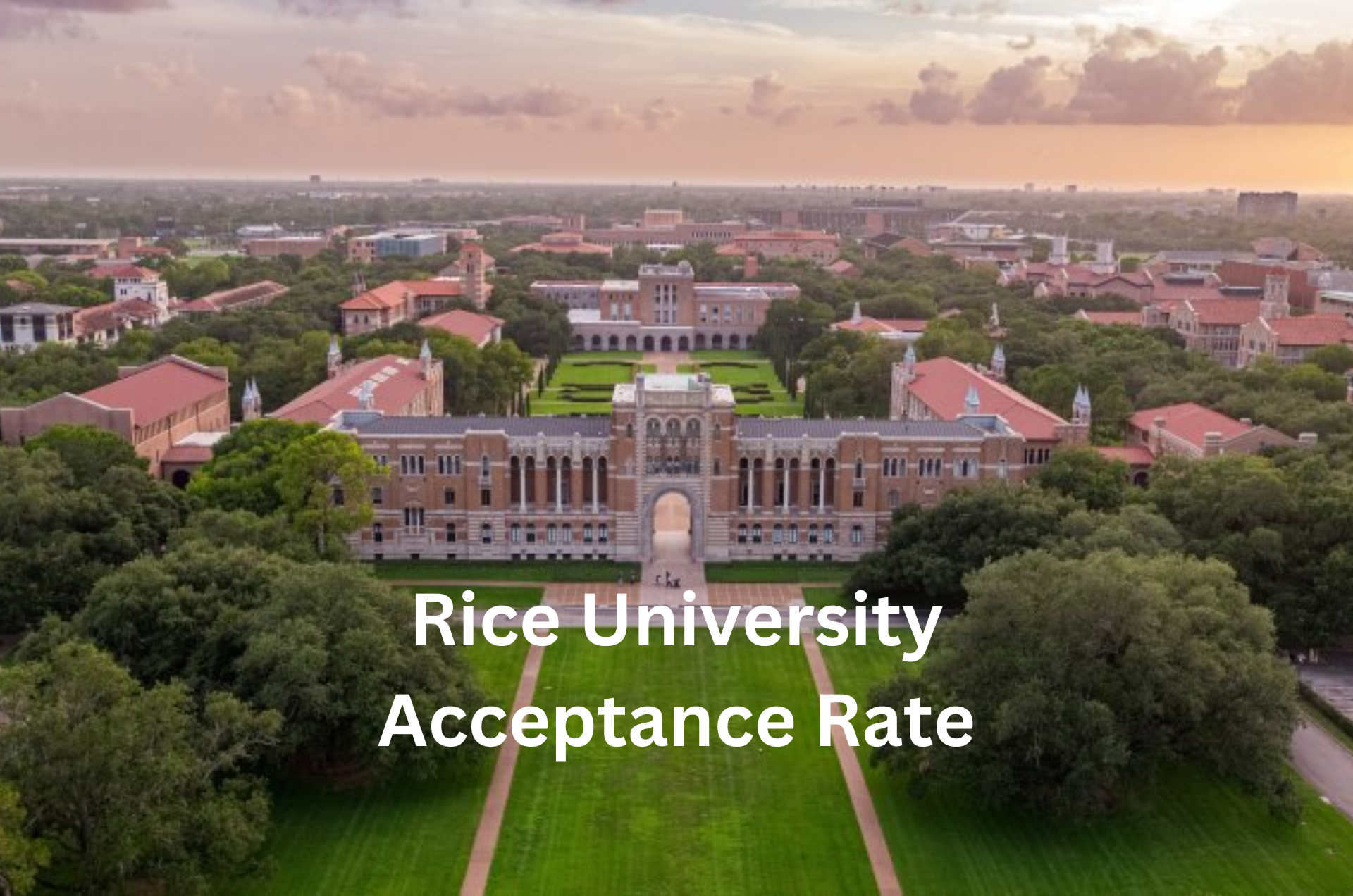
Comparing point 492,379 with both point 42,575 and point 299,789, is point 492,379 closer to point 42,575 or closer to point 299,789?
point 42,575

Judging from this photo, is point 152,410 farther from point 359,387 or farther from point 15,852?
point 15,852

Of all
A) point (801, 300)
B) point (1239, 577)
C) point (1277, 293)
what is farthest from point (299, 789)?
Answer: point (1277, 293)

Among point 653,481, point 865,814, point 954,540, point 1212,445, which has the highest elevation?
point 1212,445

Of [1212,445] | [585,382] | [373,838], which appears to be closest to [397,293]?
[585,382]

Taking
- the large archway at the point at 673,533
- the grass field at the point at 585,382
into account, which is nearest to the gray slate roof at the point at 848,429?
the large archway at the point at 673,533

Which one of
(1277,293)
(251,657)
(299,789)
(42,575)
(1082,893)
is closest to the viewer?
(1082,893)

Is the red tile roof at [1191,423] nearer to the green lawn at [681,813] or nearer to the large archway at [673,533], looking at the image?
the large archway at [673,533]

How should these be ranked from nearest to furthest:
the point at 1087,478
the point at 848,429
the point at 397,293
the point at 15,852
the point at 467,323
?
the point at 15,852
the point at 1087,478
the point at 848,429
the point at 467,323
the point at 397,293
